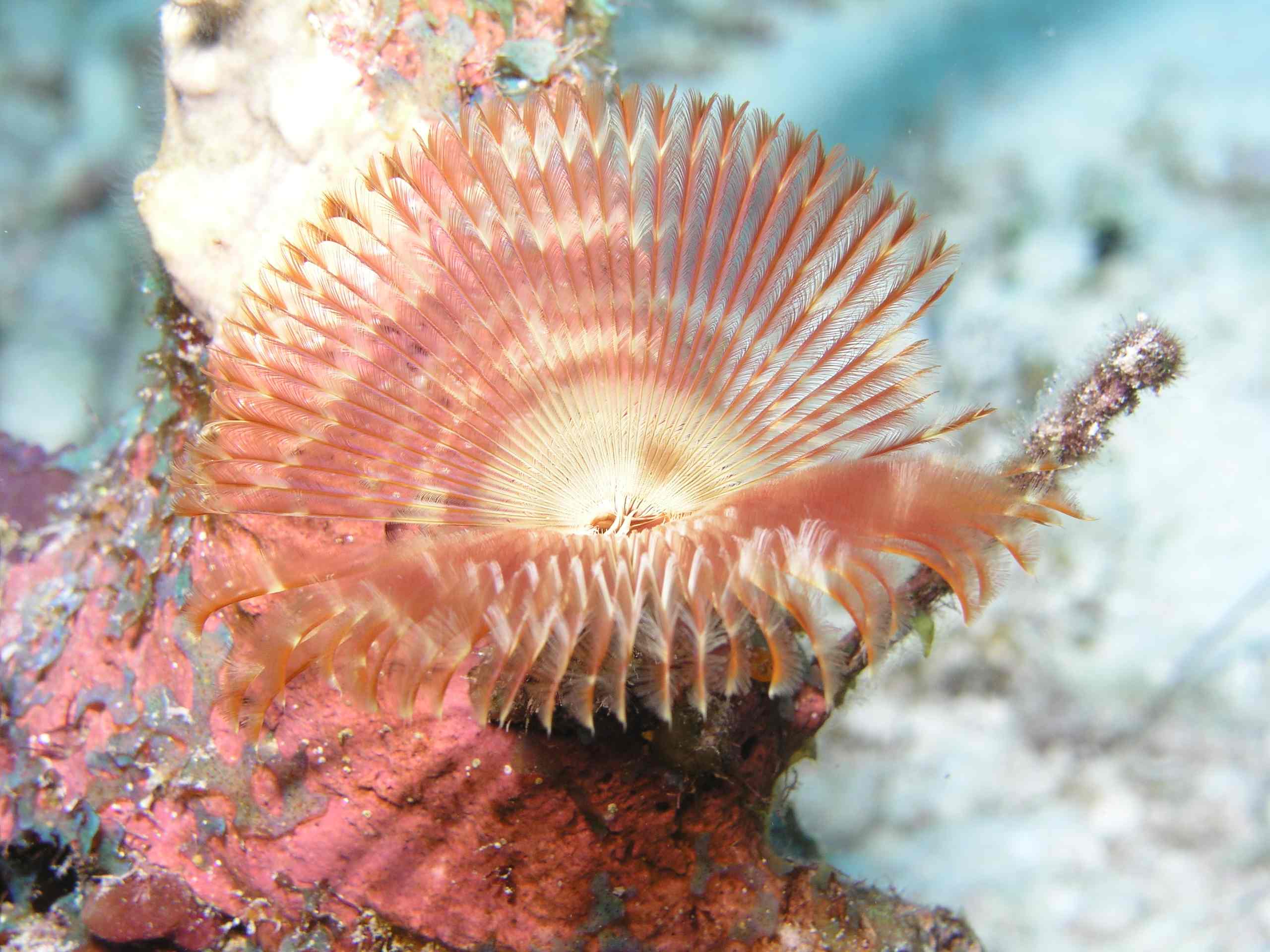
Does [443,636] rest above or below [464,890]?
above

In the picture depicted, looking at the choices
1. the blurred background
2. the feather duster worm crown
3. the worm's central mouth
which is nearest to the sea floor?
the blurred background

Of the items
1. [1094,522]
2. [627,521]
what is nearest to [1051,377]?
[1094,522]

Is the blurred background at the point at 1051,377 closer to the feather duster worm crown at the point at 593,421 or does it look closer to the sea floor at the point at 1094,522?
the sea floor at the point at 1094,522

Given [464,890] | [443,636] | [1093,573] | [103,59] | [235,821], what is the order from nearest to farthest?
[443,636] → [464,890] → [235,821] → [103,59] → [1093,573]

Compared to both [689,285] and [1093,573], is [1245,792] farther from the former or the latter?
[689,285]

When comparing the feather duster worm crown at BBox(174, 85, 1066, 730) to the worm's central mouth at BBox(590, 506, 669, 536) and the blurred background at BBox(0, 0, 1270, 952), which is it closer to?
the worm's central mouth at BBox(590, 506, 669, 536)

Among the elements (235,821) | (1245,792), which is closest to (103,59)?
(235,821)
